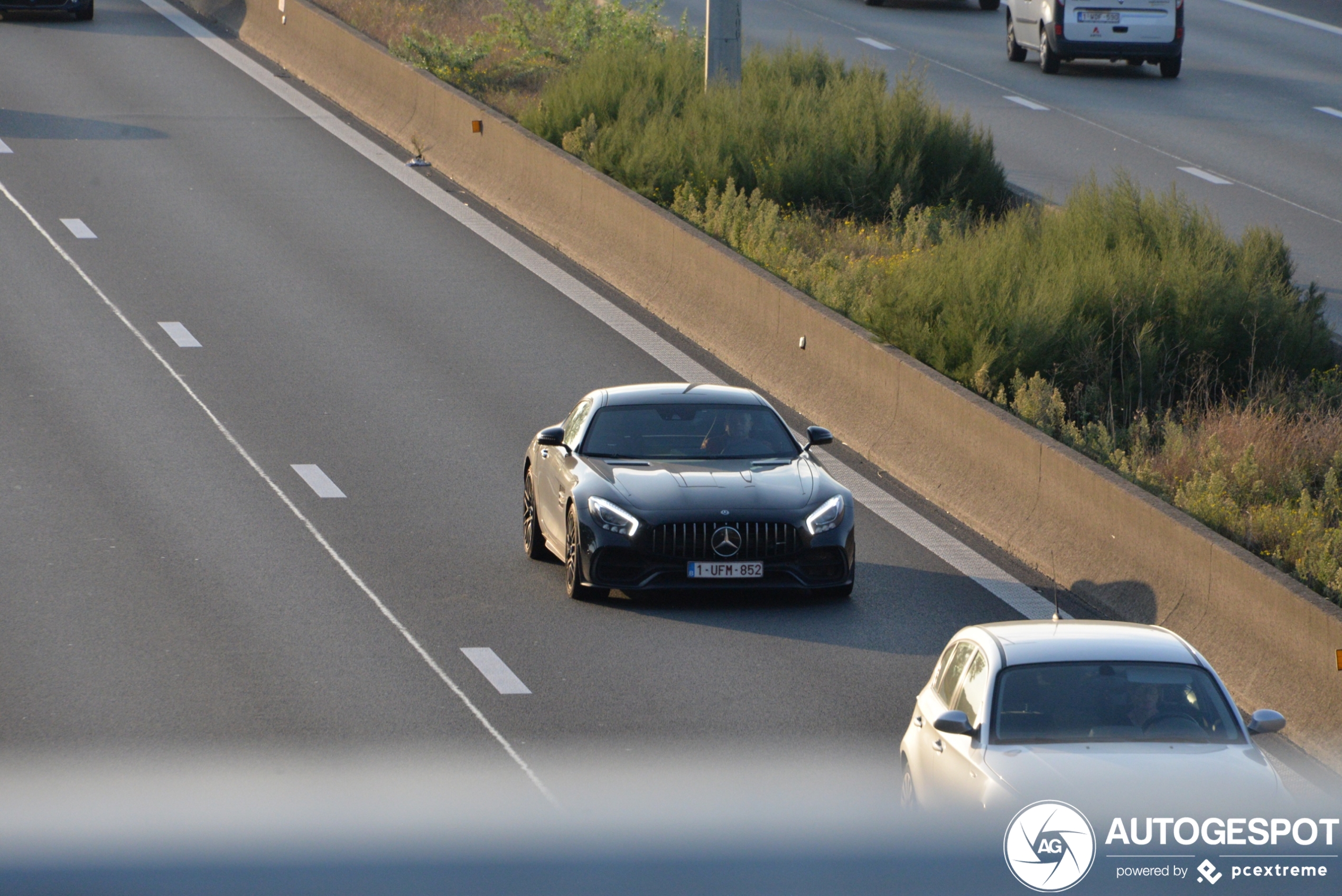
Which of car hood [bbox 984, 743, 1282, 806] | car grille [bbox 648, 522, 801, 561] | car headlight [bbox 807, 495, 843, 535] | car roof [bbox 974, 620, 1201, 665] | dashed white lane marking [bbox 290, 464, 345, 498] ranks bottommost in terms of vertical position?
dashed white lane marking [bbox 290, 464, 345, 498]

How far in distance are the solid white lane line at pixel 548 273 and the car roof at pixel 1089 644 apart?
2.62 meters

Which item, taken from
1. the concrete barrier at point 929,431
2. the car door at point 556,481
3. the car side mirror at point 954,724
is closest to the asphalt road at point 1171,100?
the concrete barrier at point 929,431

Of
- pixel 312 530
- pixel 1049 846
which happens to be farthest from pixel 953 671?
pixel 312 530

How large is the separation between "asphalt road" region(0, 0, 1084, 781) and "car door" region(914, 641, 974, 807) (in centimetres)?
151

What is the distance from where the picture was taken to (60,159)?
1171 inches

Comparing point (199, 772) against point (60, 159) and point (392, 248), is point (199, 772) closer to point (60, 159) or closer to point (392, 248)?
point (392, 248)

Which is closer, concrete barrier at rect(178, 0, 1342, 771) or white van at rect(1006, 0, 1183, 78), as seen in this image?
concrete barrier at rect(178, 0, 1342, 771)

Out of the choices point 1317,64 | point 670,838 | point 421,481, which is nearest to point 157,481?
point 421,481

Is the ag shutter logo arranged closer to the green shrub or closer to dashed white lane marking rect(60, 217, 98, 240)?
the green shrub

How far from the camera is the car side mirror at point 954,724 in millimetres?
8750

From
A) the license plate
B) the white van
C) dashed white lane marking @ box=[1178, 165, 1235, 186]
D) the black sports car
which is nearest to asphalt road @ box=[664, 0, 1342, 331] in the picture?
dashed white lane marking @ box=[1178, 165, 1235, 186]

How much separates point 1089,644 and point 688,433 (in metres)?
6.09

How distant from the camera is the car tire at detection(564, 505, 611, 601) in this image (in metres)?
13.7

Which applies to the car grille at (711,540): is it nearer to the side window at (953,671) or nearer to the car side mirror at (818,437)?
the car side mirror at (818,437)
